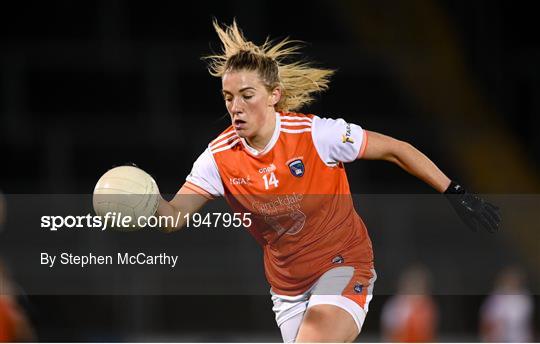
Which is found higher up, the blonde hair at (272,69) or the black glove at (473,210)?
the blonde hair at (272,69)

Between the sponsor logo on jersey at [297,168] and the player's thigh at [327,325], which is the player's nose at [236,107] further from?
the player's thigh at [327,325]

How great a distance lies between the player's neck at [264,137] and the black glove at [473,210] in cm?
96

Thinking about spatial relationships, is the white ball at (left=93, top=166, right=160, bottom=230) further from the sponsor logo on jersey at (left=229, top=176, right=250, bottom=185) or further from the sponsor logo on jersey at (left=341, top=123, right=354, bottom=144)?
the sponsor logo on jersey at (left=341, top=123, right=354, bottom=144)

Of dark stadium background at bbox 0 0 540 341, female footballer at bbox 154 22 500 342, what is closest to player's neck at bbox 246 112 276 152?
female footballer at bbox 154 22 500 342

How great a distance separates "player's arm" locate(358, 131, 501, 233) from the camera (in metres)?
4.94

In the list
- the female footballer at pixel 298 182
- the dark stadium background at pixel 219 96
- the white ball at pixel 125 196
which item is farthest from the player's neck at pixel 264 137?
the dark stadium background at pixel 219 96

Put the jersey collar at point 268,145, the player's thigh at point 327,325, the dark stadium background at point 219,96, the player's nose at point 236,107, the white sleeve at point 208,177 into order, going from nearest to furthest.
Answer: the player's thigh at point 327,325, the player's nose at point 236,107, the jersey collar at point 268,145, the white sleeve at point 208,177, the dark stadium background at point 219,96

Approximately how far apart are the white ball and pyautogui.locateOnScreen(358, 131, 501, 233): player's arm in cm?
110

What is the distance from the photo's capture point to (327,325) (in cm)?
469

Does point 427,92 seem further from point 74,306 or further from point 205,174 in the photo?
point 205,174

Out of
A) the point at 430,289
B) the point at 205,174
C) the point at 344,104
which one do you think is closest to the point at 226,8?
the point at 344,104

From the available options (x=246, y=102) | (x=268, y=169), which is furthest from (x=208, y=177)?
(x=246, y=102)

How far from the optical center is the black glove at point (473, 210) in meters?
4.95

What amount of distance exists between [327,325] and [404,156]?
953mm
